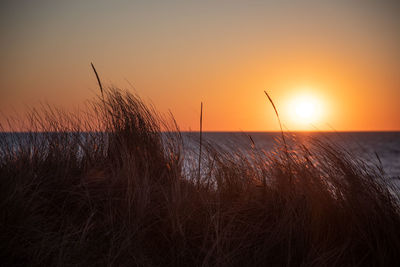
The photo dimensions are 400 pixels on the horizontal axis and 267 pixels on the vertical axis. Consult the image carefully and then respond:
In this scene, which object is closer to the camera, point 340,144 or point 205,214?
point 205,214

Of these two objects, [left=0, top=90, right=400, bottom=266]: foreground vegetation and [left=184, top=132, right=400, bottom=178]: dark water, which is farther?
[left=184, top=132, right=400, bottom=178]: dark water

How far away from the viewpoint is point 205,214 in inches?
71.1

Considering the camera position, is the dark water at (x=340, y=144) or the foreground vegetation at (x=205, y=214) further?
the dark water at (x=340, y=144)

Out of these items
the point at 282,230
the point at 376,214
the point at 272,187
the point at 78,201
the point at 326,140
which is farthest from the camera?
the point at 326,140

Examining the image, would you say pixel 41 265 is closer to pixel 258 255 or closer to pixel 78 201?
pixel 78 201

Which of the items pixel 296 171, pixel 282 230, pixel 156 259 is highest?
pixel 296 171

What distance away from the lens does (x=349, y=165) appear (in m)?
2.04

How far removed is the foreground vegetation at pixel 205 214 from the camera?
151 centimetres

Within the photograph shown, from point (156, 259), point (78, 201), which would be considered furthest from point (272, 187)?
point (78, 201)

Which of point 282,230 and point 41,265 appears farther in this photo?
point 282,230

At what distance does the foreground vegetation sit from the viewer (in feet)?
4.96

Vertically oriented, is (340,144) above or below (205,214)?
above

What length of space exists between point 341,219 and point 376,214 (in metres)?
0.19

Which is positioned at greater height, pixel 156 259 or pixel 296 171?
pixel 296 171
